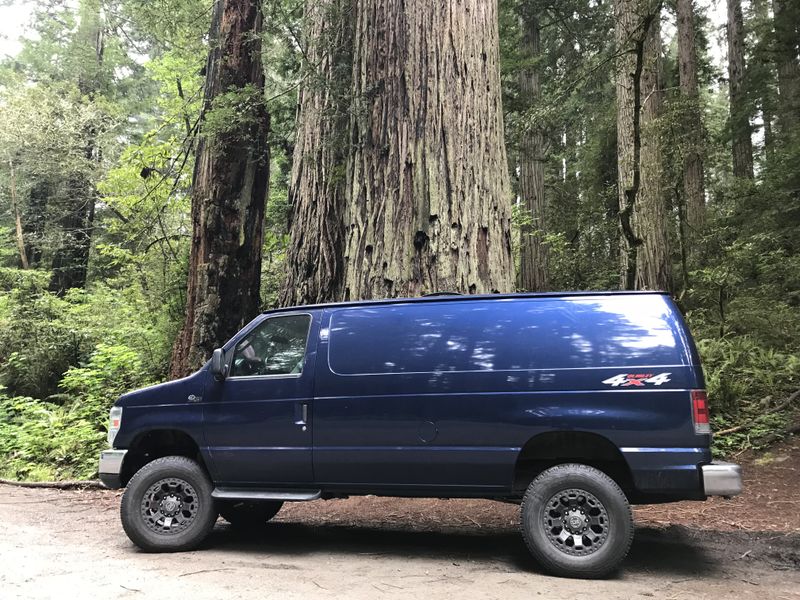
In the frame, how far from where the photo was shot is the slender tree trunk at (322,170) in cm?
822

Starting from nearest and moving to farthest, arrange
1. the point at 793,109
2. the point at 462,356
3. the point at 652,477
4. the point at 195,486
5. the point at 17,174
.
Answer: the point at 652,477 → the point at 462,356 → the point at 195,486 → the point at 793,109 → the point at 17,174

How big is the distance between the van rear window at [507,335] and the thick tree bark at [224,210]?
22.1 feet

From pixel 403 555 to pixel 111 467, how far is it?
9.05 feet

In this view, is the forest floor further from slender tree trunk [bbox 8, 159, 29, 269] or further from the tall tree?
slender tree trunk [bbox 8, 159, 29, 269]

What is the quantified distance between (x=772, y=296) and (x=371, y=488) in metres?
11.2

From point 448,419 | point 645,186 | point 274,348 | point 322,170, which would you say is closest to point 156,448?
point 274,348

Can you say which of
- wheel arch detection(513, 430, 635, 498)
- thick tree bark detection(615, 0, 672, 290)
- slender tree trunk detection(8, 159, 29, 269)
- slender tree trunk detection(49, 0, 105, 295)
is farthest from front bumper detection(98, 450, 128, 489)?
slender tree trunk detection(8, 159, 29, 269)

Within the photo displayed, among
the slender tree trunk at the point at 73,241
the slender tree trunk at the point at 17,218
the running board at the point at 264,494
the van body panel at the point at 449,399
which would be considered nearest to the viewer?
the van body panel at the point at 449,399

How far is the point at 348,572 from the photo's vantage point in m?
4.70

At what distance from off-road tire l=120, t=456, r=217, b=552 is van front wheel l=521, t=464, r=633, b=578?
282 cm

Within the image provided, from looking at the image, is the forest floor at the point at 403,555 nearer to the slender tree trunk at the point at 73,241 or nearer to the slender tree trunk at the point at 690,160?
the slender tree trunk at the point at 690,160

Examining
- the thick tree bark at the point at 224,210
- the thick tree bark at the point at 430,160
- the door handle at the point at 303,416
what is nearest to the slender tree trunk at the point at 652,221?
the thick tree bark at the point at 430,160

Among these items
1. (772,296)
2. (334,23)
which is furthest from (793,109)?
(334,23)

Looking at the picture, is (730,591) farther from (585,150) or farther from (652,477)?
(585,150)
